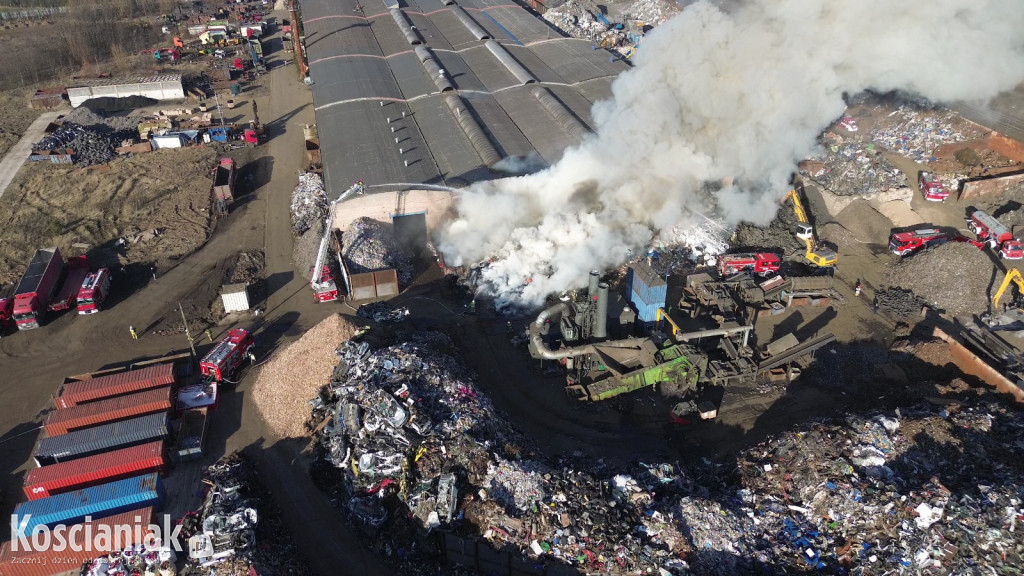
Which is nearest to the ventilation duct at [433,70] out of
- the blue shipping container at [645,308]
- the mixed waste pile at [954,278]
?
the blue shipping container at [645,308]

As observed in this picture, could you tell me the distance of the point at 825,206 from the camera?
116 feet

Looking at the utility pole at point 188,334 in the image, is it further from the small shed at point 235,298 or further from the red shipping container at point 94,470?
the red shipping container at point 94,470

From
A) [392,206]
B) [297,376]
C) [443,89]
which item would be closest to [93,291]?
[297,376]

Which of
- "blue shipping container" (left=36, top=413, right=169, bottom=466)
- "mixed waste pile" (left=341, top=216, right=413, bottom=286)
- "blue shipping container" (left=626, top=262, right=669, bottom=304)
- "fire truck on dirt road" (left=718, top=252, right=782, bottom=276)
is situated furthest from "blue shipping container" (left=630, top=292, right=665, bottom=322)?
"blue shipping container" (left=36, top=413, right=169, bottom=466)

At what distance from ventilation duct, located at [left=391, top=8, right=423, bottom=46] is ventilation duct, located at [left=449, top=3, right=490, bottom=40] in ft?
15.0

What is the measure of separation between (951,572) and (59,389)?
3031 centimetres

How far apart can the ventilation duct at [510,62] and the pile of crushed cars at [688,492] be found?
27881 millimetres

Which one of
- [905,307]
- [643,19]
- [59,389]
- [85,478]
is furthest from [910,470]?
[643,19]

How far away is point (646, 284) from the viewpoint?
2720cm

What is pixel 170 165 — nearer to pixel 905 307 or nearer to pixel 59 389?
pixel 59 389

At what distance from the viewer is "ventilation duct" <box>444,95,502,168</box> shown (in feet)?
117

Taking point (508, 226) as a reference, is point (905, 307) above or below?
below

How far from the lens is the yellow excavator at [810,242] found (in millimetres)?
31531

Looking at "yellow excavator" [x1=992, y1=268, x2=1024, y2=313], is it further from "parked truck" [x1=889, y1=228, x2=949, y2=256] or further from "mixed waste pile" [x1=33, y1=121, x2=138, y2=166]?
"mixed waste pile" [x1=33, y1=121, x2=138, y2=166]
